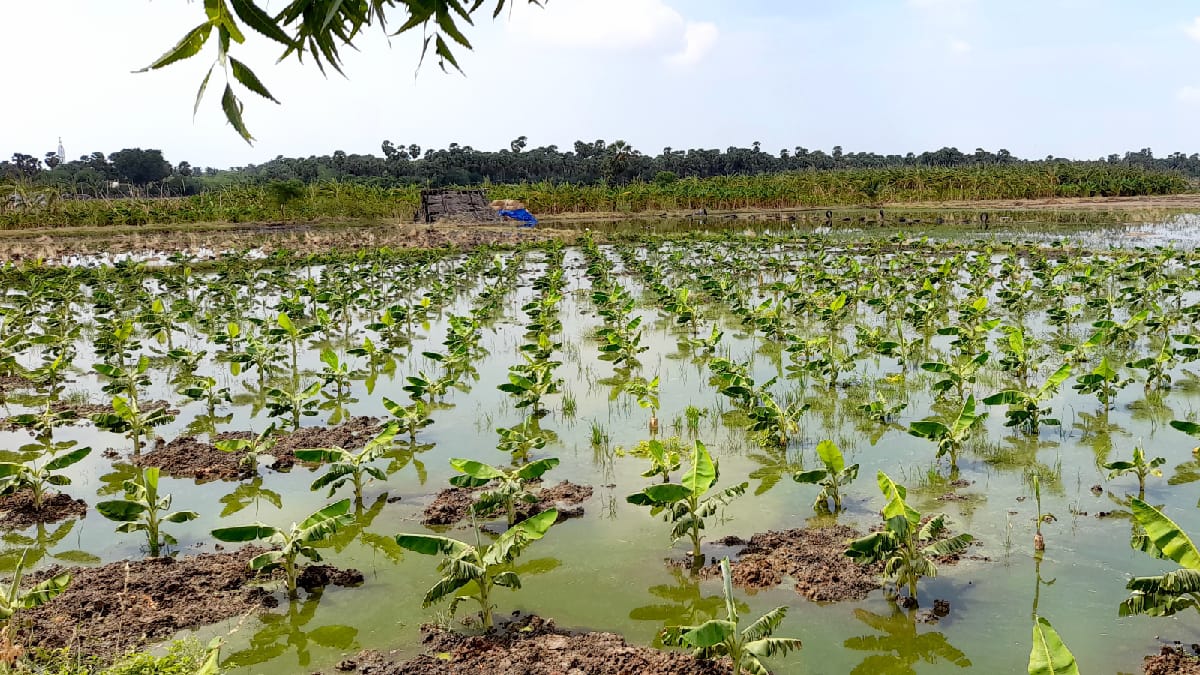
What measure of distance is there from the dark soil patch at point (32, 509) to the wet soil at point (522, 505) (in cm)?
311

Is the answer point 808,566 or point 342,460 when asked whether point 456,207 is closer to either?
point 342,460

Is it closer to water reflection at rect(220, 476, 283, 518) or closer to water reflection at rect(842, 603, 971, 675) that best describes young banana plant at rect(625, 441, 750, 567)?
water reflection at rect(842, 603, 971, 675)

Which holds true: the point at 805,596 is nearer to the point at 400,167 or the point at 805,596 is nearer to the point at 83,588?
the point at 83,588

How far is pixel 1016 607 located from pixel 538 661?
305cm

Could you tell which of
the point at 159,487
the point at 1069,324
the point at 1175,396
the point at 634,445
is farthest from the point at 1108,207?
the point at 159,487

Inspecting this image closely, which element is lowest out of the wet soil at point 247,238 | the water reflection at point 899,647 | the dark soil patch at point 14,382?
the water reflection at point 899,647

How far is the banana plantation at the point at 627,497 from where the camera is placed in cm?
479

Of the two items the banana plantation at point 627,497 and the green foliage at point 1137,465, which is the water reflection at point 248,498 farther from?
the green foliage at point 1137,465

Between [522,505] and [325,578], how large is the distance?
1.74 metres

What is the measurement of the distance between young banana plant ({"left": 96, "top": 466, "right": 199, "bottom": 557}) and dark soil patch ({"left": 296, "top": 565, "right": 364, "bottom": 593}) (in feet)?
3.17

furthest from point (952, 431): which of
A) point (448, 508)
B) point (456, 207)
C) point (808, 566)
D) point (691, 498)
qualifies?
point (456, 207)

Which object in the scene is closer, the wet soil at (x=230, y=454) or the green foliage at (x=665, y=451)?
the green foliage at (x=665, y=451)

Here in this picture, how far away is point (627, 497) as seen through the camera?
5.81 m

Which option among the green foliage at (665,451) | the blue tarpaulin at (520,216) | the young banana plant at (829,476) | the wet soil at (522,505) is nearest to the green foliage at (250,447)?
the wet soil at (522,505)
